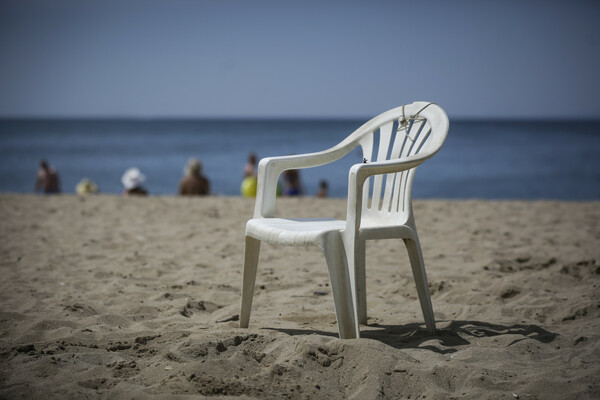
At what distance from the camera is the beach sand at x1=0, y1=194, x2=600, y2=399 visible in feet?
7.36

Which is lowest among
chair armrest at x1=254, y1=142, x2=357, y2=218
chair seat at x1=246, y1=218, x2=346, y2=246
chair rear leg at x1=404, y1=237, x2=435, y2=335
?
chair rear leg at x1=404, y1=237, x2=435, y2=335

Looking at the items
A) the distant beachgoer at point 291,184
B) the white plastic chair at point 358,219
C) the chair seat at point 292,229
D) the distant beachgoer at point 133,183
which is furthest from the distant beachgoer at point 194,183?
the chair seat at point 292,229

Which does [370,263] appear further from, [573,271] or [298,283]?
[573,271]

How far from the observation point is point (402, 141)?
3086 millimetres

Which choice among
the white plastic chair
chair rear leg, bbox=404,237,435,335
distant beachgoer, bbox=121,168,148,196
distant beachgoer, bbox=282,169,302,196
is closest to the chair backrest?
the white plastic chair

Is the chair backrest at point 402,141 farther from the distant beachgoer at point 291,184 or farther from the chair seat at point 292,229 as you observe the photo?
the distant beachgoer at point 291,184

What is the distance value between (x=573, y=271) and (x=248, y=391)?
289cm

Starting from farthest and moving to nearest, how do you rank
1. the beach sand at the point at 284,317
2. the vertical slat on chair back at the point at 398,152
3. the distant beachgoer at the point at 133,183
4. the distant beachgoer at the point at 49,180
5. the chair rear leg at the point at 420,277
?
the distant beachgoer at the point at 49,180
the distant beachgoer at the point at 133,183
the vertical slat on chair back at the point at 398,152
the chair rear leg at the point at 420,277
the beach sand at the point at 284,317

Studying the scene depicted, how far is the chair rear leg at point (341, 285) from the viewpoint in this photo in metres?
2.54

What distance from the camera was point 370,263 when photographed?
4566 millimetres

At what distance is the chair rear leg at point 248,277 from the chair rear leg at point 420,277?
30.2 inches

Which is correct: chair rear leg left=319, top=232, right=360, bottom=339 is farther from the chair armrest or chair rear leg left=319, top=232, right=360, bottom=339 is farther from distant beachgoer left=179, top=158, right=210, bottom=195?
distant beachgoer left=179, top=158, right=210, bottom=195

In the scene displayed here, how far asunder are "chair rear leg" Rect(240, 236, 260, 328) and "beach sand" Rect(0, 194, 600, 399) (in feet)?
0.35

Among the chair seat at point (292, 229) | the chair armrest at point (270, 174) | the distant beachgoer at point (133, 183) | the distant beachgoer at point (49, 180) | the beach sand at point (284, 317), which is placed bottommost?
the distant beachgoer at point (49, 180)
